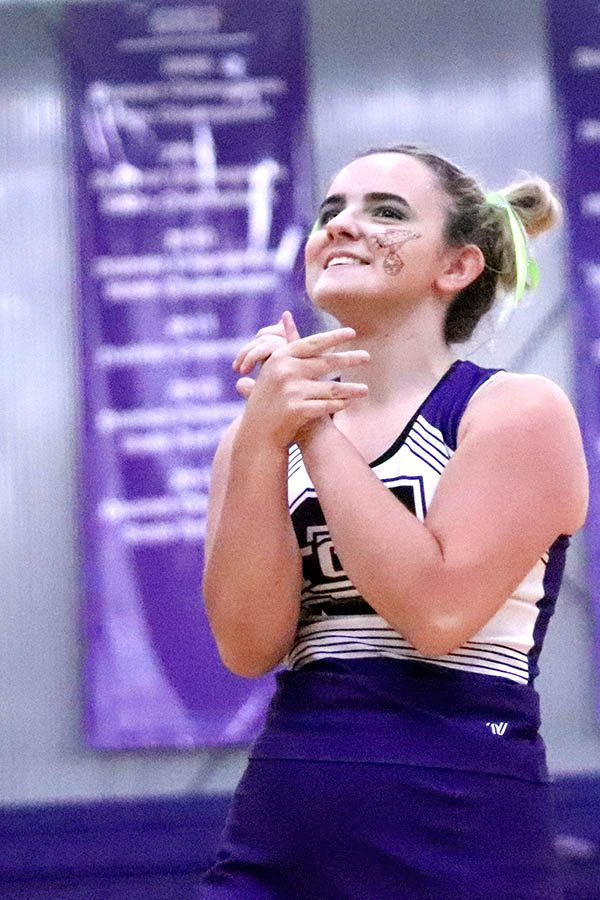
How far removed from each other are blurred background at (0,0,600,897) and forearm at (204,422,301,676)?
225 cm

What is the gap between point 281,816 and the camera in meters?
1.12

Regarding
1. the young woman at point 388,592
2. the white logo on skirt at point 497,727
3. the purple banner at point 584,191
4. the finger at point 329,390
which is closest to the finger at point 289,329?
the young woman at point 388,592

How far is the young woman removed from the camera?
108 centimetres

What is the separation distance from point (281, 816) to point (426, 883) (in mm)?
141

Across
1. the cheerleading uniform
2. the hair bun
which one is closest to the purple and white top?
the cheerleading uniform

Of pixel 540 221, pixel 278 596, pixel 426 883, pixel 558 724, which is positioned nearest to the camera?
pixel 426 883

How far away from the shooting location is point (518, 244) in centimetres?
142

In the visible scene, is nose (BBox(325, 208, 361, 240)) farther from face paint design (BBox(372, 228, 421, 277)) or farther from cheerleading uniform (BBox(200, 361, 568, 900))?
cheerleading uniform (BBox(200, 361, 568, 900))

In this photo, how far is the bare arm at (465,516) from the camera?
3.53 ft

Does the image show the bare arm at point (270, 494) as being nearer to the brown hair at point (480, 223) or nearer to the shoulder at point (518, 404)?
the shoulder at point (518, 404)

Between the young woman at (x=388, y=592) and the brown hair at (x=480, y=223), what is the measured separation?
0.09 meters

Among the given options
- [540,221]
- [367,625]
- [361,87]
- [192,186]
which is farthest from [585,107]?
[367,625]

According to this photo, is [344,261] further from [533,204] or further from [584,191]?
[584,191]

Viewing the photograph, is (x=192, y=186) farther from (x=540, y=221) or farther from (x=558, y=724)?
(x=540, y=221)
